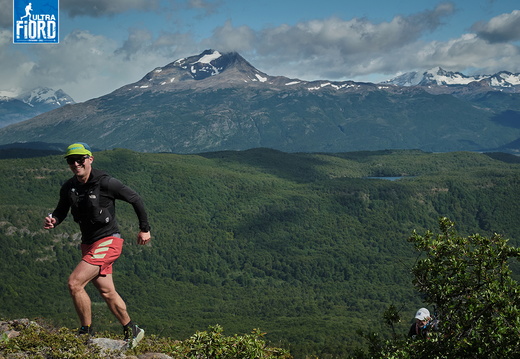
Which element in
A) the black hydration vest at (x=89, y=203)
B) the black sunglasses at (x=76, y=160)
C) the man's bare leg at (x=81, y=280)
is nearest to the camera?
the man's bare leg at (x=81, y=280)

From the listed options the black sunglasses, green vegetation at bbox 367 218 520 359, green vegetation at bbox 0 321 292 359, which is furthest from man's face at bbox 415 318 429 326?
the black sunglasses

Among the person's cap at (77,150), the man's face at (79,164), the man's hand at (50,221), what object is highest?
the person's cap at (77,150)

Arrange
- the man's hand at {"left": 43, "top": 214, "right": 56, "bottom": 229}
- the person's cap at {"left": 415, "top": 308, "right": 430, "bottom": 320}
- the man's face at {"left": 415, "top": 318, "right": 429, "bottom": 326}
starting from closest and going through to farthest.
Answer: the man's hand at {"left": 43, "top": 214, "right": 56, "bottom": 229} → the man's face at {"left": 415, "top": 318, "right": 429, "bottom": 326} → the person's cap at {"left": 415, "top": 308, "right": 430, "bottom": 320}

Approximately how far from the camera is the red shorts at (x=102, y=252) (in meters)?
15.8

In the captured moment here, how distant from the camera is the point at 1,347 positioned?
14977 millimetres

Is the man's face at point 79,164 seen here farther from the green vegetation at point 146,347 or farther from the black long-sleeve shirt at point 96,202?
the green vegetation at point 146,347

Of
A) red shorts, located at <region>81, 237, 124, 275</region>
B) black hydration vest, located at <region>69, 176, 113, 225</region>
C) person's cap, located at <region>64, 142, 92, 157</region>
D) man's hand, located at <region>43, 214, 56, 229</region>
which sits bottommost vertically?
red shorts, located at <region>81, 237, 124, 275</region>

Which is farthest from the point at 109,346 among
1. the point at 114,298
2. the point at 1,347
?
the point at 1,347

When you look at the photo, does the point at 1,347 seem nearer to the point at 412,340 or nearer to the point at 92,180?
the point at 92,180

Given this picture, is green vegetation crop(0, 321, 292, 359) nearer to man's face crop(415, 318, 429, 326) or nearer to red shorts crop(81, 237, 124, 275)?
red shorts crop(81, 237, 124, 275)

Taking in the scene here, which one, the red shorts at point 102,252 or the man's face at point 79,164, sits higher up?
the man's face at point 79,164

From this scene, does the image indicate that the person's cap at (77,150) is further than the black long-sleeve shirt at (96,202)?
No

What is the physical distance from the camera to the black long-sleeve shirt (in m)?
15.8

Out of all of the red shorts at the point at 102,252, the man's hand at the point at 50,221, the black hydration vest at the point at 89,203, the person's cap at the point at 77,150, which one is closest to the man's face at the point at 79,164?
the person's cap at the point at 77,150
